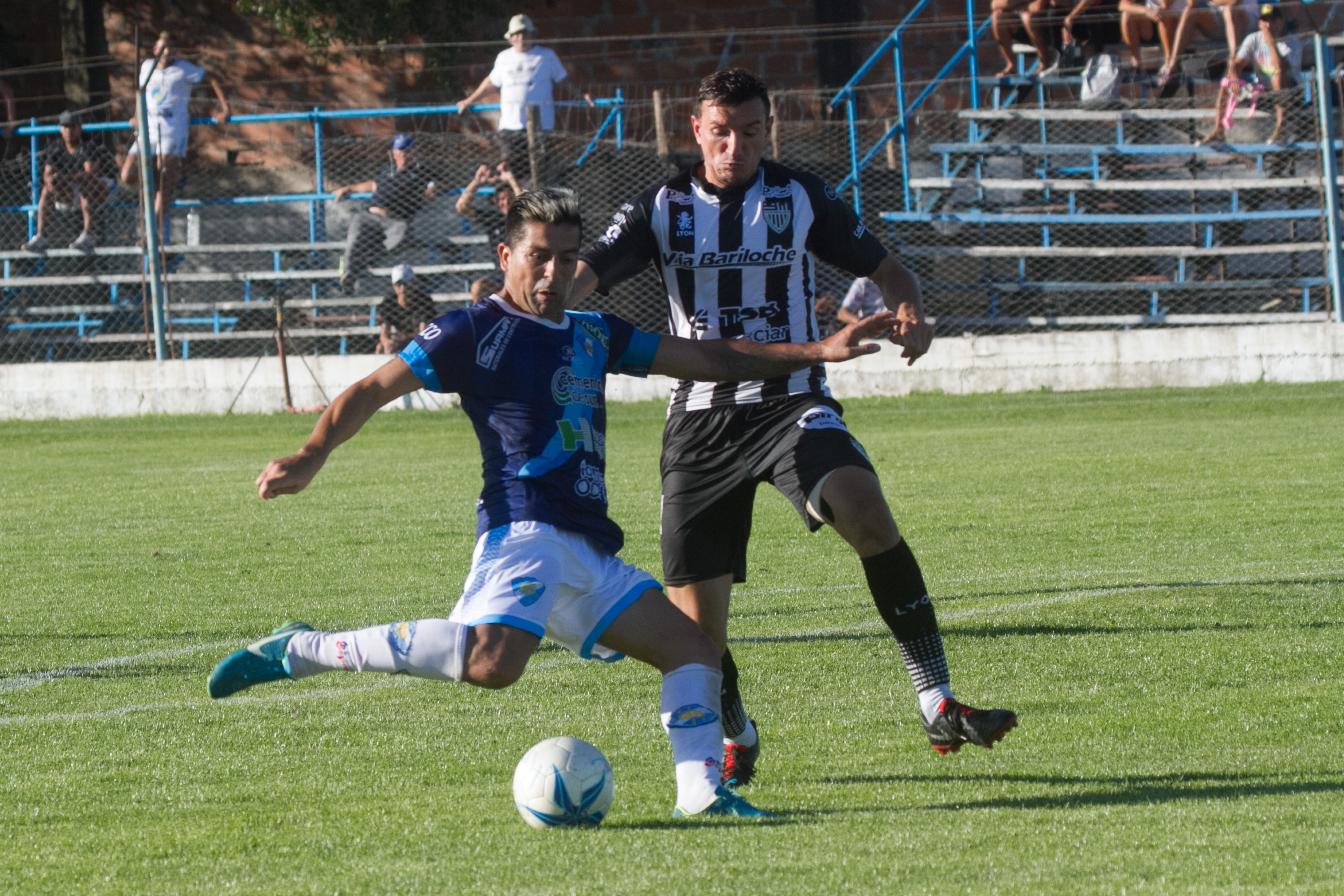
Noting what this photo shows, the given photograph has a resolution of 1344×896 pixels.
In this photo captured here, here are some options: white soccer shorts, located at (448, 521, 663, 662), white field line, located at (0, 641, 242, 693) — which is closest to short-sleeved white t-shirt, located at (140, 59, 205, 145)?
white field line, located at (0, 641, 242, 693)

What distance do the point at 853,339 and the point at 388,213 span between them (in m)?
16.0

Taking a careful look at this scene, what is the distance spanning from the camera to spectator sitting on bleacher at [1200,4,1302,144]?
18.5 metres

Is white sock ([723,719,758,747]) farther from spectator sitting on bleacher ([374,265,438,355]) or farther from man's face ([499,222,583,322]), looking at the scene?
spectator sitting on bleacher ([374,265,438,355])

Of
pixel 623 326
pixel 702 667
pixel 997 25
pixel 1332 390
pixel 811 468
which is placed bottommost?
pixel 1332 390

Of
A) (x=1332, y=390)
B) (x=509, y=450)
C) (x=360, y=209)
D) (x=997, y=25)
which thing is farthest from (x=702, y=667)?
(x=997, y=25)

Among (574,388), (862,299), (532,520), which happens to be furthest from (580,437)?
(862,299)

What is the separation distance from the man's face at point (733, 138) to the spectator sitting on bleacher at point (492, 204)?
12953mm

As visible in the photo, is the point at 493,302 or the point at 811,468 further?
the point at 811,468

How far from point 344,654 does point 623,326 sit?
43.8 inches

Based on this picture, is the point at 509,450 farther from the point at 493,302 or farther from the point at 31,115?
the point at 31,115

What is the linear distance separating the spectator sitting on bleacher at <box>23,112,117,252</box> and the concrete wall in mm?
3063

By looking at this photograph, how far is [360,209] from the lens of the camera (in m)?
19.7

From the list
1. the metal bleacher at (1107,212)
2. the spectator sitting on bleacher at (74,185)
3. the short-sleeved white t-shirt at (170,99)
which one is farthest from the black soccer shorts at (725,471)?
the spectator sitting on bleacher at (74,185)

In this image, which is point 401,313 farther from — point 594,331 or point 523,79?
point 594,331
